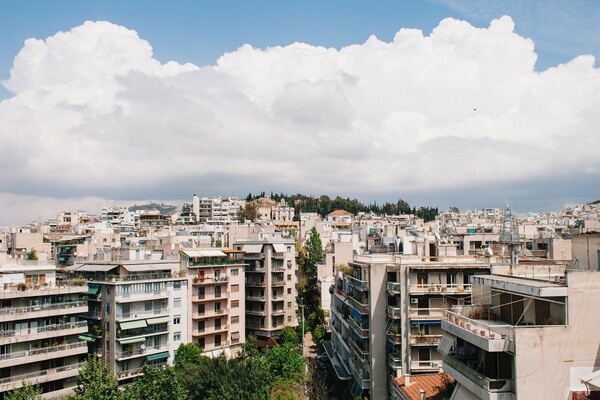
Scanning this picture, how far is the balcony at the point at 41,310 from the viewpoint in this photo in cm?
3962

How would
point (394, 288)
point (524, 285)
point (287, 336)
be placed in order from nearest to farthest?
1. point (524, 285)
2. point (394, 288)
3. point (287, 336)

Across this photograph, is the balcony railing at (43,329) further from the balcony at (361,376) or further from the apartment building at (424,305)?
the apartment building at (424,305)

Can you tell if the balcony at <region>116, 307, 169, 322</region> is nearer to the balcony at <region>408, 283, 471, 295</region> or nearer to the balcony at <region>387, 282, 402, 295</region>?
the balcony at <region>387, 282, 402, 295</region>

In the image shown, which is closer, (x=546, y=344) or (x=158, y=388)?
(x=546, y=344)

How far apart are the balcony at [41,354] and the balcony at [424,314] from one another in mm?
25260

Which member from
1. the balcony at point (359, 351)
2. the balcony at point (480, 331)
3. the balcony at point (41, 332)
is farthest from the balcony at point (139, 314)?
the balcony at point (480, 331)

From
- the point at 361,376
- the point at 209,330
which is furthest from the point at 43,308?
the point at 361,376

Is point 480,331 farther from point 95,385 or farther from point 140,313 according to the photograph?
point 140,313

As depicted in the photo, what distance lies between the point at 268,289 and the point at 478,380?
159ft

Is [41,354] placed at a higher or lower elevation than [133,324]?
lower

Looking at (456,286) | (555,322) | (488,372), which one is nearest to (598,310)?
(555,322)

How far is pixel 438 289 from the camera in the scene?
37.9 meters

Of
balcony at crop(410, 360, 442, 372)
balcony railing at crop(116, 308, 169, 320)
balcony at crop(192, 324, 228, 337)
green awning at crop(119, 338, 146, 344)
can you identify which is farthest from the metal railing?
balcony at crop(410, 360, 442, 372)

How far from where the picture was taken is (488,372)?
21328 mm
